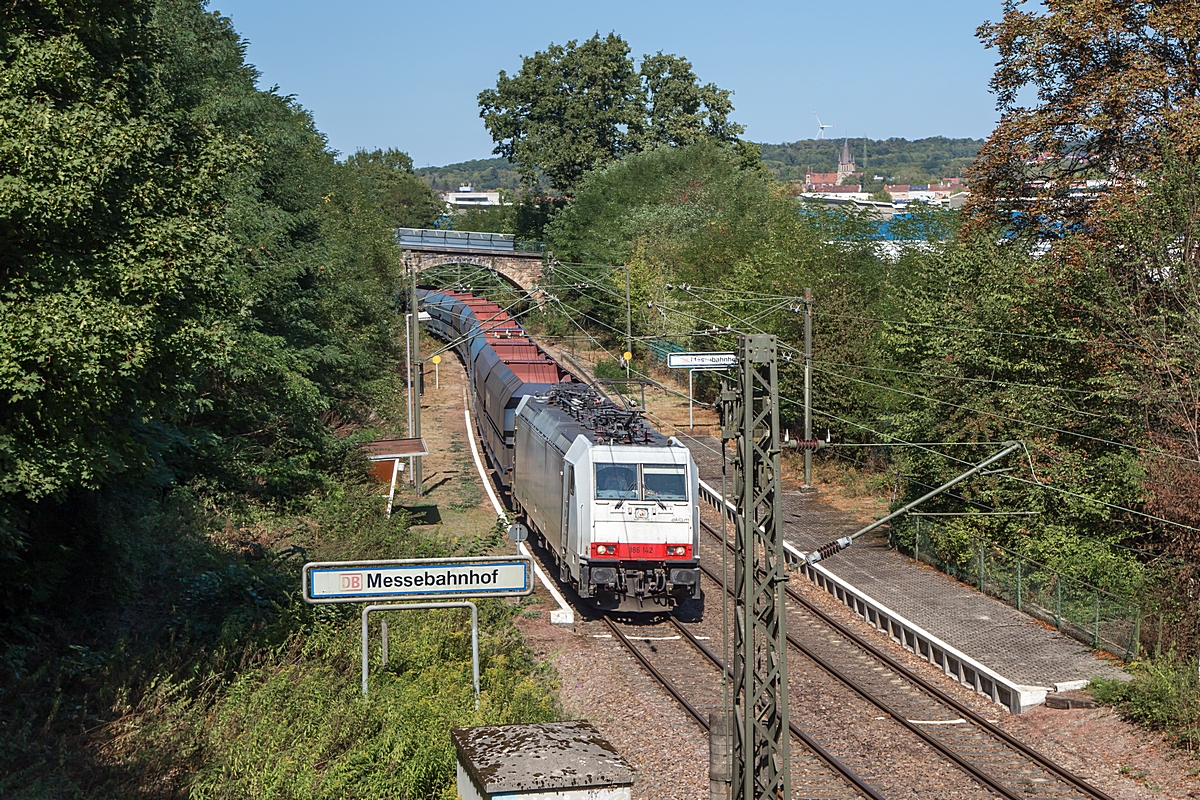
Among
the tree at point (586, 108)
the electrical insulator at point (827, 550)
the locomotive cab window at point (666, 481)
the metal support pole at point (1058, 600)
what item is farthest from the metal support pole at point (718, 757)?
the tree at point (586, 108)

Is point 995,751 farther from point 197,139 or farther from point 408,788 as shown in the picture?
point 197,139

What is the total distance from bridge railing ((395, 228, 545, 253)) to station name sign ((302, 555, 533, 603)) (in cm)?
6562

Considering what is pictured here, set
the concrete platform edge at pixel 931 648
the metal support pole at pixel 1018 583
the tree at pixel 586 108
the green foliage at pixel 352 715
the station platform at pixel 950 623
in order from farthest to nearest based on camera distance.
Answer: the tree at pixel 586 108 → the metal support pole at pixel 1018 583 → the station platform at pixel 950 623 → the concrete platform edge at pixel 931 648 → the green foliage at pixel 352 715

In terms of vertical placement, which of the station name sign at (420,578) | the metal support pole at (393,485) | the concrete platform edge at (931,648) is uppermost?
the station name sign at (420,578)

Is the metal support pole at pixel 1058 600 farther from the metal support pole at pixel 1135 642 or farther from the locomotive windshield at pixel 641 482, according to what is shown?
the locomotive windshield at pixel 641 482

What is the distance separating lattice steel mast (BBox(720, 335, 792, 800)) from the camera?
12219 millimetres

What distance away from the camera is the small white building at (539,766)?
7730 millimetres

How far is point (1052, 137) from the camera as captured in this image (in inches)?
1166

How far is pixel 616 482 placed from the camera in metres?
20.9

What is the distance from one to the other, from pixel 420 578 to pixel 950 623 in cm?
1333

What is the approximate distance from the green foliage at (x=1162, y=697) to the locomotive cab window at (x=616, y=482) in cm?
839

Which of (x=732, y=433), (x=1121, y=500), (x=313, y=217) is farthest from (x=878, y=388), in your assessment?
(x=732, y=433)

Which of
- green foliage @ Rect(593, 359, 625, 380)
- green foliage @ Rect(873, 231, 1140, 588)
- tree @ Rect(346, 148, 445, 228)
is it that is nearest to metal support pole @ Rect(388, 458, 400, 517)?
green foliage @ Rect(873, 231, 1140, 588)

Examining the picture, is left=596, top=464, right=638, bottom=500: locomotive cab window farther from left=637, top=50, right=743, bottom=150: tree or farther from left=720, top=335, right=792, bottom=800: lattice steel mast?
left=637, top=50, right=743, bottom=150: tree
